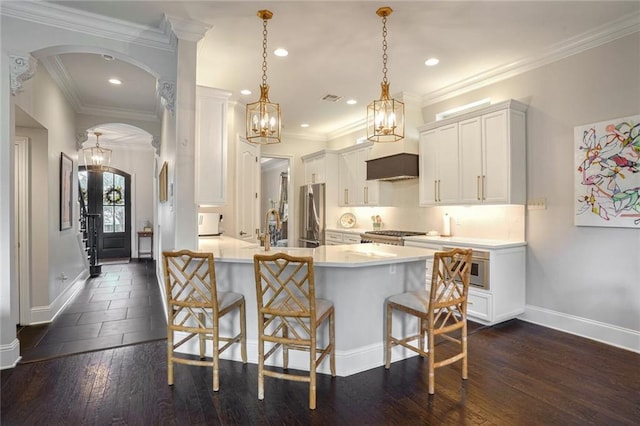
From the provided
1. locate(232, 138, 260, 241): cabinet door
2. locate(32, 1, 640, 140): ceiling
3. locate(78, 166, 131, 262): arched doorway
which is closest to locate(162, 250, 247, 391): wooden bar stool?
locate(32, 1, 640, 140): ceiling

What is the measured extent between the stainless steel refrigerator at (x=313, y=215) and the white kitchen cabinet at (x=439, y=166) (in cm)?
219

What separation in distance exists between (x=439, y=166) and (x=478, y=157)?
1.87ft

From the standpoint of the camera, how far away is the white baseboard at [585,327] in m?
3.10

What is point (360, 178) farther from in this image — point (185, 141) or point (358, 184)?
point (185, 141)

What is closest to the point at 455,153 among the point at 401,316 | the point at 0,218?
the point at 401,316

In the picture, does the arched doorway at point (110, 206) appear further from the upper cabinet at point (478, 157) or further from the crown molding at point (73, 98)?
the upper cabinet at point (478, 157)

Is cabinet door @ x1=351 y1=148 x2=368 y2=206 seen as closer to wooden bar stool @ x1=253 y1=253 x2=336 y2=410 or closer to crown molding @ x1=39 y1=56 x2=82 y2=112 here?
wooden bar stool @ x1=253 y1=253 x2=336 y2=410

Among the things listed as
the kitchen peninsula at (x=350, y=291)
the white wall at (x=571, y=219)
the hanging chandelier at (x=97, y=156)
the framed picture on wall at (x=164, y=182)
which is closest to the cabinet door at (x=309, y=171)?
the framed picture on wall at (x=164, y=182)

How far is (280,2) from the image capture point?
2.74m

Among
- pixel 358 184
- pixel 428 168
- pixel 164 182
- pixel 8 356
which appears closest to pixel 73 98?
pixel 164 182

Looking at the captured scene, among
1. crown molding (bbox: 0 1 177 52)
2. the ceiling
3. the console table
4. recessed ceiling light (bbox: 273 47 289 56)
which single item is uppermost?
the ceiling

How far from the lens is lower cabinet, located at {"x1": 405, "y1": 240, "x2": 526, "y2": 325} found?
12.1ft

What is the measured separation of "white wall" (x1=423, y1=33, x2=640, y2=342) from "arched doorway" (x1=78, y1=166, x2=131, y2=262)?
867 centimetres

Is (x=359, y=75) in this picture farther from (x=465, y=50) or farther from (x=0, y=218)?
(x=0, y=218)
